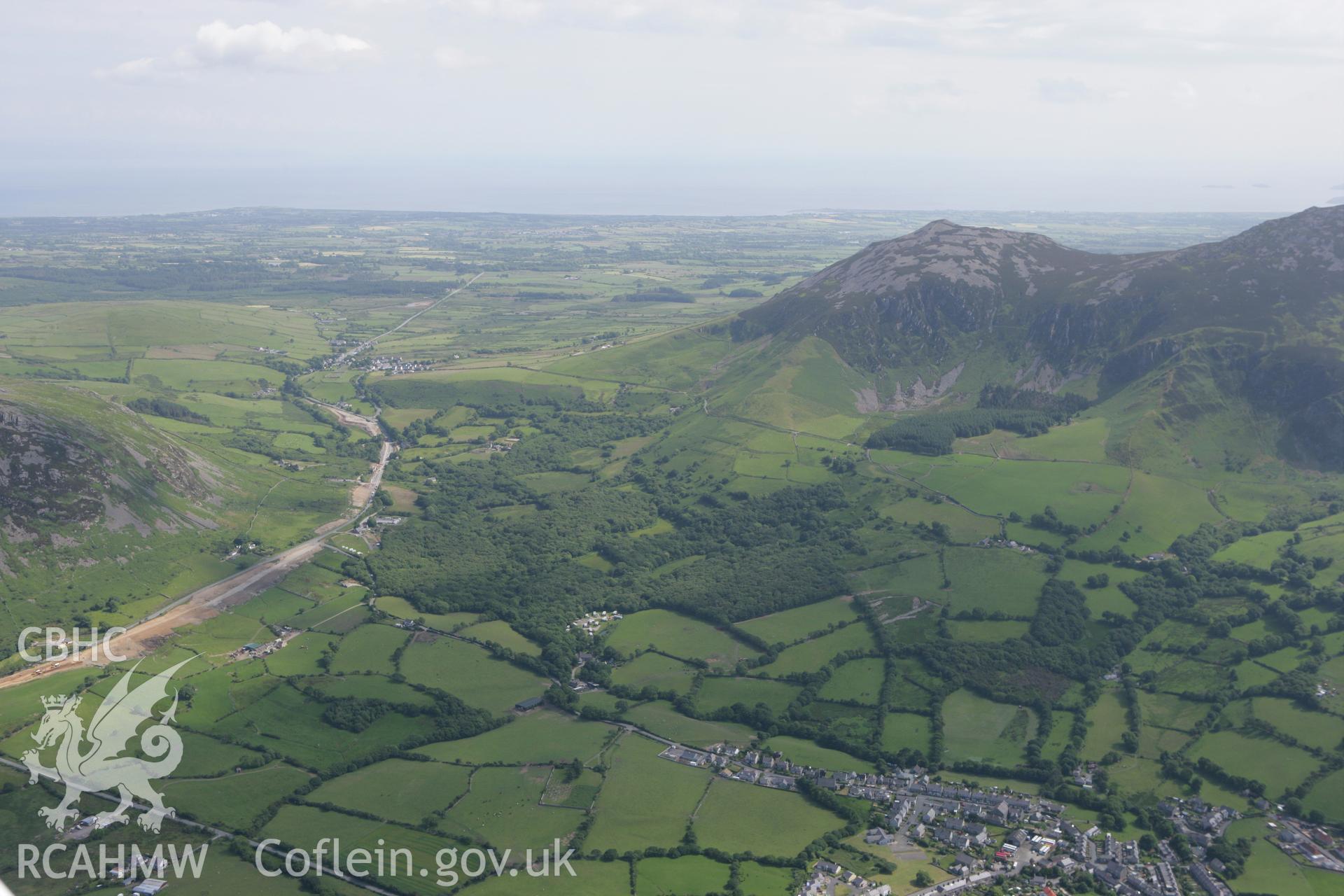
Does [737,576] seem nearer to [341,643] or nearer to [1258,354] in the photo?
[341,643]

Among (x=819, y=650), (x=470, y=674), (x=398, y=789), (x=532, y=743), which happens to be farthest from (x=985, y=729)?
(x=398, y=789)

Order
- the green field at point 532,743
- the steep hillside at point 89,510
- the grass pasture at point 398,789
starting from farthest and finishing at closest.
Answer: the steep hillside at point 89,510, the green field at point 532,743, the grass pasture at point 398,789

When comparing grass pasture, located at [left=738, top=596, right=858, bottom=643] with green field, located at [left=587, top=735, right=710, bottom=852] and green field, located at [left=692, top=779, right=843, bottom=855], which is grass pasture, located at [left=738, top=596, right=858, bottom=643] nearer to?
green field, located at [left=587, top=735, right=710, bottom=852]

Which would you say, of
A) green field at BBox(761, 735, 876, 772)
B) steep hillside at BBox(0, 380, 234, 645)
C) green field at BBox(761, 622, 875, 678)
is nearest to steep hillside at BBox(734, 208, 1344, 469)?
green field at BBox(761, 622, 875, 678)

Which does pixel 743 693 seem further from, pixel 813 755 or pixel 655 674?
pixel 813 755

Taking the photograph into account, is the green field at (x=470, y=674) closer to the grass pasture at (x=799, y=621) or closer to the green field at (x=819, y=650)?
the green field at (x=819, y=650)

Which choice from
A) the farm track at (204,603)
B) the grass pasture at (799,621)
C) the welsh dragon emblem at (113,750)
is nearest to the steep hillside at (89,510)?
the farm track at (204,603)

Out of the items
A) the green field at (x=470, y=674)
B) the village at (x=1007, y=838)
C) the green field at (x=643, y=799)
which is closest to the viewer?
the village at (x=1007, y=838)

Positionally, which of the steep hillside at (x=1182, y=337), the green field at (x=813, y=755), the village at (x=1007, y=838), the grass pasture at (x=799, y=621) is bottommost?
the village at (x=1007, y=838)
